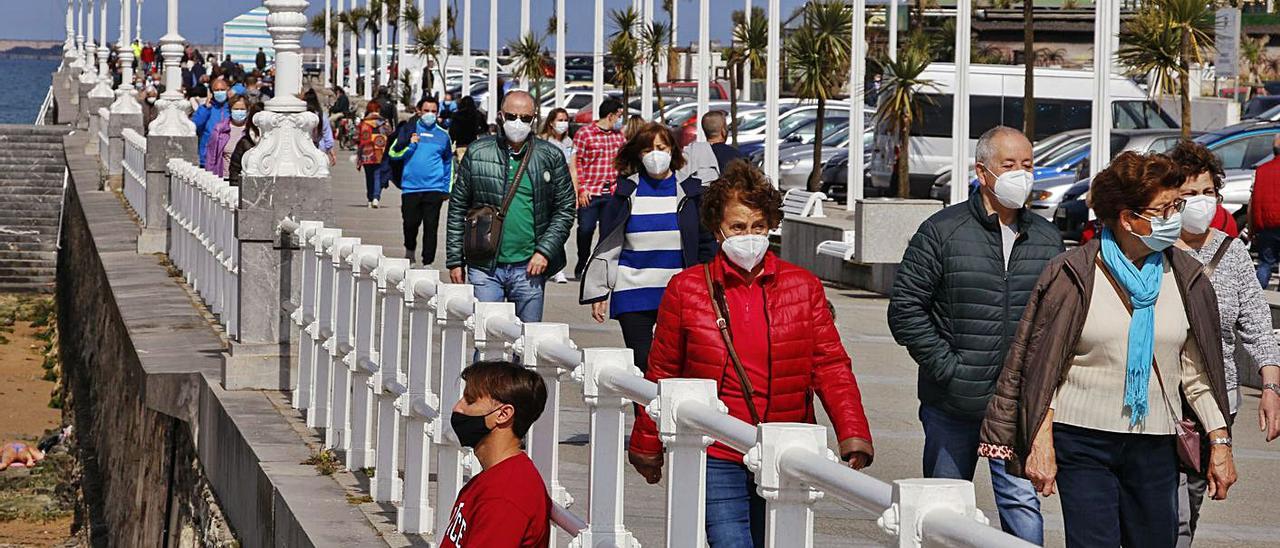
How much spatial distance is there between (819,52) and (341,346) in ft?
62.3

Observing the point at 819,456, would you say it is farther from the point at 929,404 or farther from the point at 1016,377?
the point at 929,404

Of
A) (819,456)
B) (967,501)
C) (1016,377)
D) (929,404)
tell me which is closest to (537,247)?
(929,404)

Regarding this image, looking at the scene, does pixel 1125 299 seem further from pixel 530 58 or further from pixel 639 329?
pixel 530 58

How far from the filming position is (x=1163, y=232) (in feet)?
18.5

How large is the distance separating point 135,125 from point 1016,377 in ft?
79.3

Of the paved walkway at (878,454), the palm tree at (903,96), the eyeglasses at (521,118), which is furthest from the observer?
the palm tree at (903,96)

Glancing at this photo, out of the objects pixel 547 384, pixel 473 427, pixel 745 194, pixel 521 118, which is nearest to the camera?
pixel 473 427

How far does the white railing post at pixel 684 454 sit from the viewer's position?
4922 mm

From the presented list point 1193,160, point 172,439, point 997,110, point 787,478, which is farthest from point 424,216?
point 997,110

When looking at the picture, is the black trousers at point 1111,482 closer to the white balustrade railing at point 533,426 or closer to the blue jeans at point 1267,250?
the white balustrade railing at point 533,426

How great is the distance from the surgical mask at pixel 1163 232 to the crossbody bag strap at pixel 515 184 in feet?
17.2

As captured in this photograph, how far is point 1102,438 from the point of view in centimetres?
579

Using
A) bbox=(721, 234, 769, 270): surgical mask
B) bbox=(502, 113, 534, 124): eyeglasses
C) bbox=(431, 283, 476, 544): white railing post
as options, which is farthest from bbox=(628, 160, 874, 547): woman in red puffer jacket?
bbox=(502, 113, 534, 124): eyeglasses

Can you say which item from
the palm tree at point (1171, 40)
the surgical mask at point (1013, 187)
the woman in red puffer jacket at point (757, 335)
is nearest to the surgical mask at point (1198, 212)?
the surgical mask at point (1013, 187)
